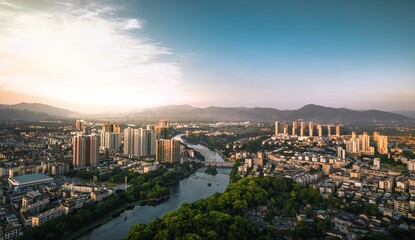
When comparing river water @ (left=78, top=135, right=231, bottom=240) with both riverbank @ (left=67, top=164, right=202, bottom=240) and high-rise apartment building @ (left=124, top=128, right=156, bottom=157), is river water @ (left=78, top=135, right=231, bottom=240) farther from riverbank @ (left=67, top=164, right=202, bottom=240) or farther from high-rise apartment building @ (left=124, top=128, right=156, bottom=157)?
high-rise apartment building @ (left=124, top=128, right=156, bottom=157)

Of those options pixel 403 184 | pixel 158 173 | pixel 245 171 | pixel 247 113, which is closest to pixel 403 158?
pixel 403 184

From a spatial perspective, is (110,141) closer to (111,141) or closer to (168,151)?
(111,141)

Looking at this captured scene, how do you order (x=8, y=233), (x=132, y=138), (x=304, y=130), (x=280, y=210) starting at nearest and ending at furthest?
(x=8, y=233) → (x=280, y=210) → (x=132, y=138) → (x=304, y=130)

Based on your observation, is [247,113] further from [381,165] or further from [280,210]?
[280,210]

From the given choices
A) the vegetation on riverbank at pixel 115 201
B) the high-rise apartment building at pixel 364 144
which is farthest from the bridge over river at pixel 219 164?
the high-rise apartment building at pixel 364 144

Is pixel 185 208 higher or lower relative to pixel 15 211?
higher

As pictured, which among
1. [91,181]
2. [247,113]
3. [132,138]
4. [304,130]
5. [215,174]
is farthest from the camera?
[247,113]

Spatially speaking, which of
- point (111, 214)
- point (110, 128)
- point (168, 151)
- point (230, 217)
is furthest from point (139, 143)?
point (230, 217)
